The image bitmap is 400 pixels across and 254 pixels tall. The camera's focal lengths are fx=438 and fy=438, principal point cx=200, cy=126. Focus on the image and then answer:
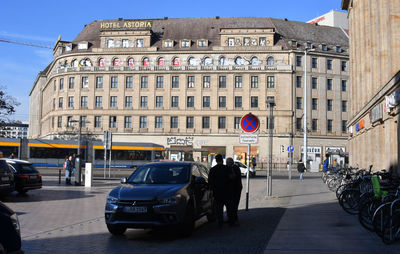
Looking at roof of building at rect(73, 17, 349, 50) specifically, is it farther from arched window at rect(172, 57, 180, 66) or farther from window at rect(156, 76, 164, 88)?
window at rect(156, 76, 164, 88)

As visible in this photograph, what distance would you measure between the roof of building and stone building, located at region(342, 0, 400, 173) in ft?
99.5

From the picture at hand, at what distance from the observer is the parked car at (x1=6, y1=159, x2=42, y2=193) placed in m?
18.0

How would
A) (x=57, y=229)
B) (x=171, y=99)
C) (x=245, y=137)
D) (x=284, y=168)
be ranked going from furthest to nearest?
(x=171, y=99) < (x=284, y=168) < (x=245, y=137) < (x=57, y=229)

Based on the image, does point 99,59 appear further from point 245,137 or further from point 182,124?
point 245,137

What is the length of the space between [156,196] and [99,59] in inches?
2347

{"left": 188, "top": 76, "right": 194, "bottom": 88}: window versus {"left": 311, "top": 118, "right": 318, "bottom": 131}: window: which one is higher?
{"left": 188, "top": 76, "right": 194, "bottom": 88}: window

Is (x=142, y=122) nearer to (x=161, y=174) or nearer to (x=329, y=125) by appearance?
(x=329, y=125)

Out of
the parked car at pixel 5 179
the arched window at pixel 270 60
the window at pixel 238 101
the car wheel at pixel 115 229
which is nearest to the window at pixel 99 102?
the window at pixel 238 101

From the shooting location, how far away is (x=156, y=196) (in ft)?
28.2

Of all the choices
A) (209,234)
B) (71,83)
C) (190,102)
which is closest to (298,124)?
(190,102)

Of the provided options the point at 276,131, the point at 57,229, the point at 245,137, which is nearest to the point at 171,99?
the point at 276,131

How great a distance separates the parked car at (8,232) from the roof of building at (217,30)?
61609 mm

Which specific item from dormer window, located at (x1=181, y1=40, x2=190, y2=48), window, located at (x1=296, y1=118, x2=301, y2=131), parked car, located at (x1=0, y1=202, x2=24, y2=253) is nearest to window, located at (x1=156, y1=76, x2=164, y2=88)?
dormer window, located at (x1=181, y1=40, x2=190, y2=48)

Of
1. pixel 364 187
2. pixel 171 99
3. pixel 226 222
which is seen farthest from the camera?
pixel 171 99
